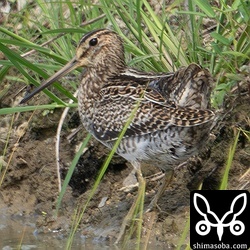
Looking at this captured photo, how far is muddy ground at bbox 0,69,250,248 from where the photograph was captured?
667 centimetres

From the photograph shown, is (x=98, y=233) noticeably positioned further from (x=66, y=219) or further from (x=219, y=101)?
(x=219, y=101)

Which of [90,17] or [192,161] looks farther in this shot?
[90,17]

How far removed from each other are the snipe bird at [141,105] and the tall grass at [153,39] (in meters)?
0.15

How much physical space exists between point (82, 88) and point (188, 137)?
101 centimetres

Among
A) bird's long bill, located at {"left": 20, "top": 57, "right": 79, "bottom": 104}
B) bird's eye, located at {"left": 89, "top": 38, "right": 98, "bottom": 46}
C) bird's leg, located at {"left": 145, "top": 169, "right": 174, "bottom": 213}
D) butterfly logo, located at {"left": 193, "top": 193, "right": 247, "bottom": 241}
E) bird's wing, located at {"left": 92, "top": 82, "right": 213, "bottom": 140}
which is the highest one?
bird's eye, located at {"left": 89, "top": 38, "right": 98, "bottom": 46}

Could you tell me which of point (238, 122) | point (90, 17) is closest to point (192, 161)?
point (238, 122)

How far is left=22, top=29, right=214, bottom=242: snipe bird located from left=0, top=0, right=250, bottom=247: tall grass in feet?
0.50

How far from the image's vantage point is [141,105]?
20.9ft

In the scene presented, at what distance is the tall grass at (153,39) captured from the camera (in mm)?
6496

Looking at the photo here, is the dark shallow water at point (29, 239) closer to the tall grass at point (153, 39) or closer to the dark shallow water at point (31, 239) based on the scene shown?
the dark shallow water at point (31, 239)

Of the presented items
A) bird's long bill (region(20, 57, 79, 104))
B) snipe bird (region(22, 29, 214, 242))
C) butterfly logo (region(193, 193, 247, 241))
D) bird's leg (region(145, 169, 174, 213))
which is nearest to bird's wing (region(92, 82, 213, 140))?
snipe bird (region(22, 29, 214, 242))

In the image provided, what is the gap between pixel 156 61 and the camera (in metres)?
7.17

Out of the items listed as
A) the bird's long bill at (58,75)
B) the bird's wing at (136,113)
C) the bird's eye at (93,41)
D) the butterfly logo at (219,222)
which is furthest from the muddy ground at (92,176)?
the butterfly logo at (219,222)

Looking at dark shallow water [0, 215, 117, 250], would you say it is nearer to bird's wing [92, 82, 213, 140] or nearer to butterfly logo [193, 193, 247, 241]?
bird's wing [92, 82, 213, 140]
